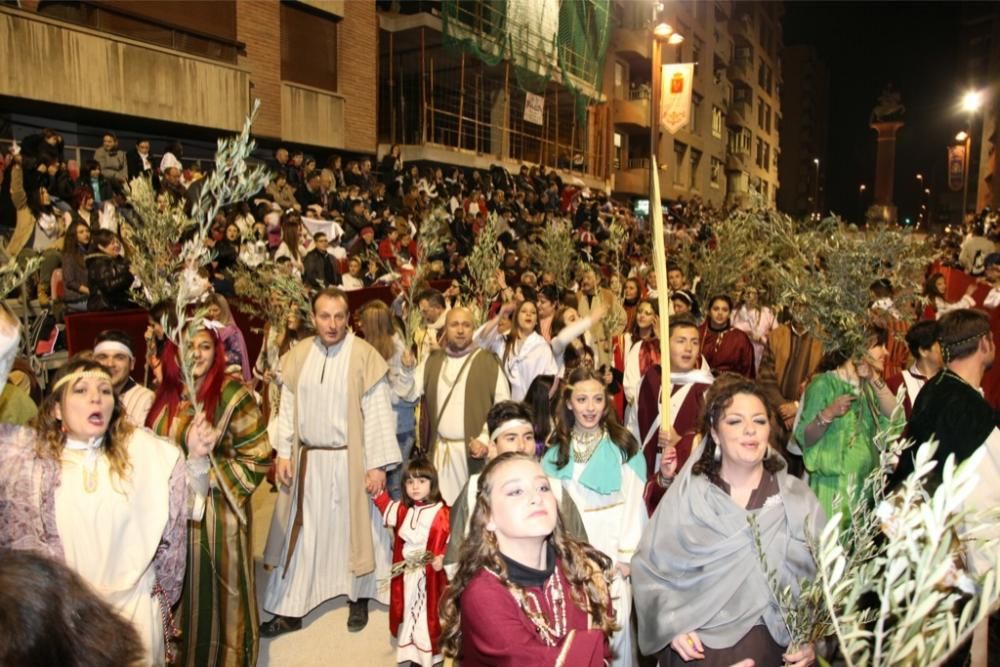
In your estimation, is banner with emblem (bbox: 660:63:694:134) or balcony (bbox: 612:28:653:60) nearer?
banner with emblem (bbox: 660:63:694:134)

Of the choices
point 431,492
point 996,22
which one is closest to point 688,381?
point 431,492

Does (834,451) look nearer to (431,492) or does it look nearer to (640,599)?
(640,599)

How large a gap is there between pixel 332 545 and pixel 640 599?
240 centimetres

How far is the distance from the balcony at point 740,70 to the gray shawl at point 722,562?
52.5 metres

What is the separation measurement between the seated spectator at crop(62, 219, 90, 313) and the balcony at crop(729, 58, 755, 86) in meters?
49.2

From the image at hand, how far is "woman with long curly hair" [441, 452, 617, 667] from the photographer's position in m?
2.25

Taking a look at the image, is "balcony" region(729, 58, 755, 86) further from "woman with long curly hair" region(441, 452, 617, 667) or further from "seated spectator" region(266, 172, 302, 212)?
"woman with long curly hair" region(441, 452, 617, 667)

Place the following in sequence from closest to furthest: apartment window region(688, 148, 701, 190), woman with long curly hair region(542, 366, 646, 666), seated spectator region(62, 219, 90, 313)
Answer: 1. woman with long curly hair region(542, 366, 646, 666)
2. seated spectator region(62, 219, 90, 313)
3. apartment window region(688, 148, 701, 190)

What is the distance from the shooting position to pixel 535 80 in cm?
2228

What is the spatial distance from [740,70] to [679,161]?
47.5 feet

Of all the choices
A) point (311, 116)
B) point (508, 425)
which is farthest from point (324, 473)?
point (311, 116)

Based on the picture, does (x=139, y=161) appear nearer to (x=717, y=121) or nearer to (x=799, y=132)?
(x=717, y=121)

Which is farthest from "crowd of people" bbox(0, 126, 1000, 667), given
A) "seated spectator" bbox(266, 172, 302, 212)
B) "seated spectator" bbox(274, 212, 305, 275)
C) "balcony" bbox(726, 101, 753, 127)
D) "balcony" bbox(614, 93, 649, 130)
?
"balcony" bbox(726, 101, 753, 127)

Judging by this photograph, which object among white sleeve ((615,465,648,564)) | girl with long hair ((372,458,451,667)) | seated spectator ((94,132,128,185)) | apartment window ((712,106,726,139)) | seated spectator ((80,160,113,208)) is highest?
apartment window ((712,106,726,139))
